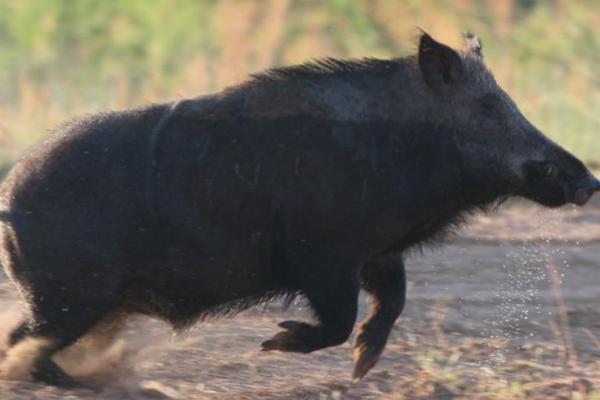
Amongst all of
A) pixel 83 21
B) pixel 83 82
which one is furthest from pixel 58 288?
pixel 83 21

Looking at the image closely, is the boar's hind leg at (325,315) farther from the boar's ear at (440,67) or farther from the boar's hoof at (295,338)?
the boar's ear at (440,67)

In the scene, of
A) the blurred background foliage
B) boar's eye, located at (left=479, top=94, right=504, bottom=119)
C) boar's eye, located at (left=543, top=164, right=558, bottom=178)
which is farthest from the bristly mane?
the blurred background foliage

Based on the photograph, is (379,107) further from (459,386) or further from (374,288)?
(459,386)

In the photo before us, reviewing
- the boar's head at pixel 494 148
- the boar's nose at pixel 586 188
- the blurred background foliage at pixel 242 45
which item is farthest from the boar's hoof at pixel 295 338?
the blurred background foliage at pixel 242 45

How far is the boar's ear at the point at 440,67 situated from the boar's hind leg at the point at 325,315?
2.88ft

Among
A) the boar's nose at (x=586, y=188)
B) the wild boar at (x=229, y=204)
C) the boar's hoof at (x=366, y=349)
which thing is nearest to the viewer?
the wild boar at (x=229, y=204)

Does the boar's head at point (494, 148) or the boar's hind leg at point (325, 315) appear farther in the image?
the boar's head at point (494, 148)

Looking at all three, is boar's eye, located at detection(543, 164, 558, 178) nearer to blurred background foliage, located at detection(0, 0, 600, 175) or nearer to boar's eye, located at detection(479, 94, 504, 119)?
boar's eye, located at detection(479, 94, 504, 119)

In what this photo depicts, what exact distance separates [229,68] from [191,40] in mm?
1713

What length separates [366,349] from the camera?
570 centimetres

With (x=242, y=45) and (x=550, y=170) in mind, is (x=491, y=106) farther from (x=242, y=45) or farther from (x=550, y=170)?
(x=242, y=45)

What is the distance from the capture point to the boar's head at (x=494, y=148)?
18.8 feet

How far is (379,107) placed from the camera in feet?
18.6

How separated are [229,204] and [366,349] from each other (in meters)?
0.81
